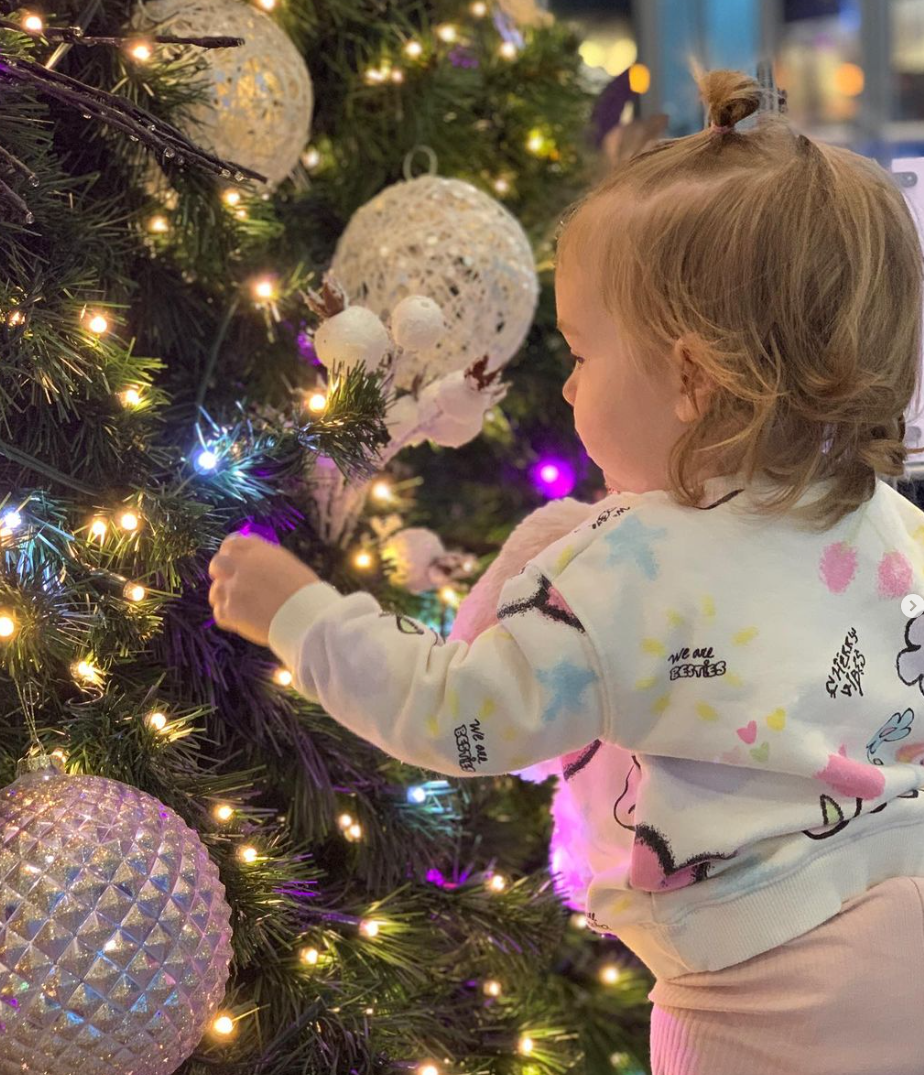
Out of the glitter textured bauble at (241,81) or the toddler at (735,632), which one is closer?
the toddler at (735,632)

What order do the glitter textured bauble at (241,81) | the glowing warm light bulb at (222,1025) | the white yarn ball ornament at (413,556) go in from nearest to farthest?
the glowing warm light bulb at (222,1025), the glitter textured bauble at (241,81), the white yarn ball ornament at (413,556)

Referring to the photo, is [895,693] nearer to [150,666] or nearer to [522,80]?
[150,666]

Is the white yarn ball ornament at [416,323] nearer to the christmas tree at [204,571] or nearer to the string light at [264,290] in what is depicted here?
the christmas tree at [204,571]

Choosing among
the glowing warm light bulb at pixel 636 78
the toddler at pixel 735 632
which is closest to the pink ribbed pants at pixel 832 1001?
the toddler at pixel 735 632

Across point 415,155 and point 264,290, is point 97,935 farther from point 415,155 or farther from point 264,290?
point 415,155

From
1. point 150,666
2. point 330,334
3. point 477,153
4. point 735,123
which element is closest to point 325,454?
point 330,334

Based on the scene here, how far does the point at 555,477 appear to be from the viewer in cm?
144

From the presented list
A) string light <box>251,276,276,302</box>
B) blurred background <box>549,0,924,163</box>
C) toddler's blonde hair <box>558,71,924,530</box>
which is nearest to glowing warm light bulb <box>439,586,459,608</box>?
string light <box>251,276,276,302</box>

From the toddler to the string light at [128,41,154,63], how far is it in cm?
37

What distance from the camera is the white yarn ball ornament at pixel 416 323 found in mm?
932

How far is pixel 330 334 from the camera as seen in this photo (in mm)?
895

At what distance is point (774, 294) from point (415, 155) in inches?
25.0

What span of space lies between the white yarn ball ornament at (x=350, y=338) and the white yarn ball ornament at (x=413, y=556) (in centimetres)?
27

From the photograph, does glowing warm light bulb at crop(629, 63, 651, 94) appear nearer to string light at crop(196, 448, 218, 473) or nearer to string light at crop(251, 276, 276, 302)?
string light at crop(251, 276, 276, 302)
